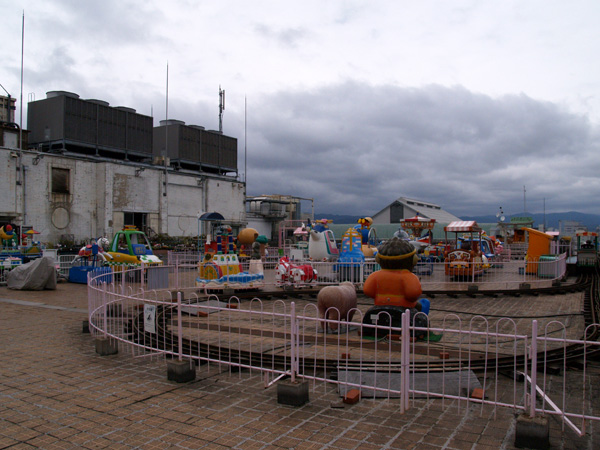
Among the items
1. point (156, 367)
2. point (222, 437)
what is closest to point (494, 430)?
point (222, 437)

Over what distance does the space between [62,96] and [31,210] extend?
935cm

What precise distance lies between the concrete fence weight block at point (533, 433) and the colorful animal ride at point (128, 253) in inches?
620

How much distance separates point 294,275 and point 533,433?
11595mm

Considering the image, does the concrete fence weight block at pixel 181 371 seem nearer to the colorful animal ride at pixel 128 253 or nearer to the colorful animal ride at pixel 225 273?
the colorful animal ride at pixel 225 273

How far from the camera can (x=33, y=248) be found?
20.5m

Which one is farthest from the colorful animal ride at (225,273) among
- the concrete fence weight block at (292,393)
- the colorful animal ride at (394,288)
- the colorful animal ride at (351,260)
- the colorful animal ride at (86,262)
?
the concrete fence weight block at (292,393)

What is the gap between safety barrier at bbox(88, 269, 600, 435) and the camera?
5109 mm

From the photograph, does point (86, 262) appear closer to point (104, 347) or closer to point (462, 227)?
point (104, 347)

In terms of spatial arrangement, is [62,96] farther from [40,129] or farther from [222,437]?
[222,437]

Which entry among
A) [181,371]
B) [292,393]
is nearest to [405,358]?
[292,393]

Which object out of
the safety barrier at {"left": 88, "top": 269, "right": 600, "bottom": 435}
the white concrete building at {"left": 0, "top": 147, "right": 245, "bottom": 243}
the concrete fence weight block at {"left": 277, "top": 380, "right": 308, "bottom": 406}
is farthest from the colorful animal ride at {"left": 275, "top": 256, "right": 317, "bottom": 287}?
the white concrete building at {"left": 0, "top": 147, "right": 245, "bottom": 243}

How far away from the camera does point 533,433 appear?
4.24 meters

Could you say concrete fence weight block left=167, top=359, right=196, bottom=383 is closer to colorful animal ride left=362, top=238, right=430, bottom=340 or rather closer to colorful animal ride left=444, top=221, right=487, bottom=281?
colorful animal ride left=362, top=238, right=430, bottom=340

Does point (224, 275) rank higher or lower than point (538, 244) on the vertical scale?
lower
